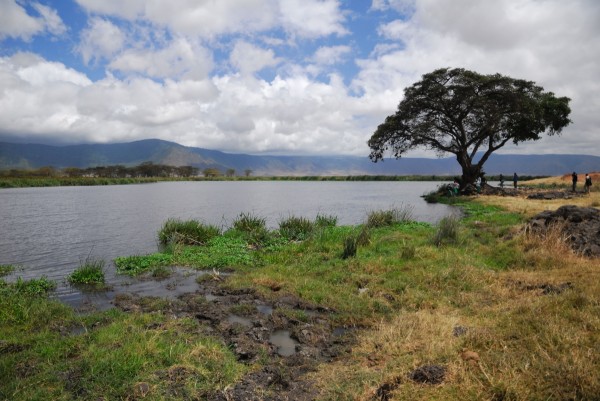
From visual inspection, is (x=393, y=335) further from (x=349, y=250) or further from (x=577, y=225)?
(x=577, y=225)

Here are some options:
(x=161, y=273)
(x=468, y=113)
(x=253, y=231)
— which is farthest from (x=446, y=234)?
(x=468, y=113)

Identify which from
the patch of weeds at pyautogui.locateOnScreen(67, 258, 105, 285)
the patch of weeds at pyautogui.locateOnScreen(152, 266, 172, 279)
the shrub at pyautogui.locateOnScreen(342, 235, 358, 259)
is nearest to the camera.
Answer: the patch of weeds at pyautogui.locateOnScreen(67, 258, 105, 285)

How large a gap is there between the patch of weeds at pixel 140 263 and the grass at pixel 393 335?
3360 millimetres

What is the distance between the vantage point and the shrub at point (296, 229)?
21.7 m

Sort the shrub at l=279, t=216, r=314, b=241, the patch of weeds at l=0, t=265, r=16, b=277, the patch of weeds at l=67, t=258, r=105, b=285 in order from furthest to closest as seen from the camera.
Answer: the shrub at l=279, t=216, r=314, b=241, the patch of weeds at l=0, t=265, r=16, b=277, the patch of weeds at l=67, t=258, r=105, b=285

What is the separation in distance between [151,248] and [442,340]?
659 inches

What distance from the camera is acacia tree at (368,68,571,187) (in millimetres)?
42594

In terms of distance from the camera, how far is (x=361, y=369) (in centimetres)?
675

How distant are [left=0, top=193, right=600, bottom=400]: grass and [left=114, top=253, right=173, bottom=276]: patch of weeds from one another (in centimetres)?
336

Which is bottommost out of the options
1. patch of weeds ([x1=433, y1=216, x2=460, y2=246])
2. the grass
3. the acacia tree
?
the grass

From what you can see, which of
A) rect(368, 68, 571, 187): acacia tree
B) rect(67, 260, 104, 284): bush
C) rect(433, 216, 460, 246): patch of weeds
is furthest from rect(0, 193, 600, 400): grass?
rect(368, 68, 571, 187): acacia tree

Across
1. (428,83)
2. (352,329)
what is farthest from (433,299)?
(428,83)

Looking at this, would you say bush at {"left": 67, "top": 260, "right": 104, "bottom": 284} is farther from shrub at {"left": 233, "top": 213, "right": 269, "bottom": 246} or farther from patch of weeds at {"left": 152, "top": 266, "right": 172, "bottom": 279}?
shrub at {"left": 233, "top": 213, "right": 269, "bottom": 246}

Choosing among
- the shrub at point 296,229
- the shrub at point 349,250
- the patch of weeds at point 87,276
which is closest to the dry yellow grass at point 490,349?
the shrub at point 349,250
